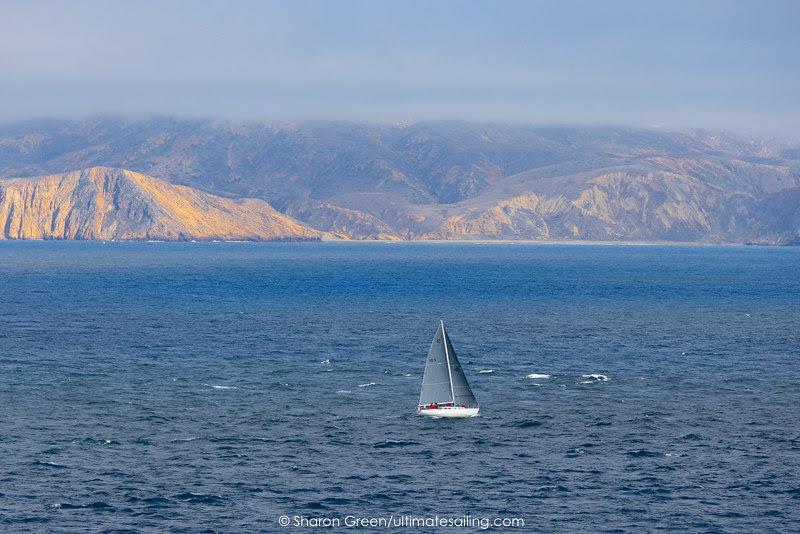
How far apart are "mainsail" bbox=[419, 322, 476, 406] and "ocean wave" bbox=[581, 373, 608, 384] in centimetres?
1955

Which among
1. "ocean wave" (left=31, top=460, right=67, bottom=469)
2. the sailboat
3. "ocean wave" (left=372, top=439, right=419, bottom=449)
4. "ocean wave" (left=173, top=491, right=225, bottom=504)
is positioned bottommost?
"ocean wave" (left=173, top=491, right=225, bottom=504)

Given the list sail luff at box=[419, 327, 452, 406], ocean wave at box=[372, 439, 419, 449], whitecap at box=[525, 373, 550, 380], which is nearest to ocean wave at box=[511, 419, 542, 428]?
sail luff at box=[419, 327, 452, 406]

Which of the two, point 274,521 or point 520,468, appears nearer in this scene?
point 274,521

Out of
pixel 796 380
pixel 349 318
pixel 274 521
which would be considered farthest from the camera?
pixel 349 318

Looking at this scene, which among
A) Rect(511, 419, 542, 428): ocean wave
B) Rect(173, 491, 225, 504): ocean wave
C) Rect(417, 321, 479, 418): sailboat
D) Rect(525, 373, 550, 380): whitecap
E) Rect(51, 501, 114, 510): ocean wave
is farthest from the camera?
Rect(525, 373, 550, 380): whitecap

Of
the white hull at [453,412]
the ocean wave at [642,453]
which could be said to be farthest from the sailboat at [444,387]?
the ocean wave at [642,453]

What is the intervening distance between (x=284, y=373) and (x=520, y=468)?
40285 millimetres

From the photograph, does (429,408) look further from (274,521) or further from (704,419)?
(274,521)

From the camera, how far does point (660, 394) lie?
98.6 meters

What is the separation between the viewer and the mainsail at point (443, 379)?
88.1 m

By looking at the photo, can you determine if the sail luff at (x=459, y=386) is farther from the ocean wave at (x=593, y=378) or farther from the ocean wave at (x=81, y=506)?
the ocean wave at (x=81, y=506)

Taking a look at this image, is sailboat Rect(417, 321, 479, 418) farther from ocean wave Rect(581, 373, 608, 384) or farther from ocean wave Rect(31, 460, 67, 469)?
ocean wave Rect(31, 460, 67, 469)

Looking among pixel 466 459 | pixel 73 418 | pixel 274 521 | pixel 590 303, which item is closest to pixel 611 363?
pixel 466 459

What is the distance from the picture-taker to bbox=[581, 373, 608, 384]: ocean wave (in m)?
105
